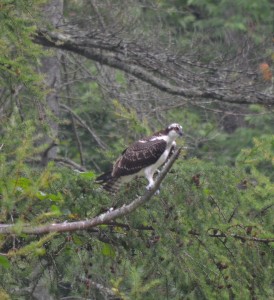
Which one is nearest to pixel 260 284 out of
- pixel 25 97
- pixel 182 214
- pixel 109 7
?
pixel 182 214

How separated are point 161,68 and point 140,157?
3267 millimetres

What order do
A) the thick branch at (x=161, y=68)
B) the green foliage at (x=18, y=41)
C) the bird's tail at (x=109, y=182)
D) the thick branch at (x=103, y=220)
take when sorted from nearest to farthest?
the thick branch at (x=103, y=220) → the green foliage at (x=18, y=41) → the bird's tail at (x=109, y=182) → the thick branch at (x=161, y=68)

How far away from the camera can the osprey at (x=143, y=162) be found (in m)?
6.15

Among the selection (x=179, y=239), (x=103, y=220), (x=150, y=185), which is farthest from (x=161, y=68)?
(x=103, y=220)

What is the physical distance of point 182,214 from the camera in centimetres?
597

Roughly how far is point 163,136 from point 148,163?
232 mm

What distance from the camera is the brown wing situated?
6.14 metres

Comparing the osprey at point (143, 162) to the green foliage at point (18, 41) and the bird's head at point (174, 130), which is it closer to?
the bird's head at point (174, 130)

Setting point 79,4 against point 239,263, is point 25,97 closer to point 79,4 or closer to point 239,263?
point 79,4

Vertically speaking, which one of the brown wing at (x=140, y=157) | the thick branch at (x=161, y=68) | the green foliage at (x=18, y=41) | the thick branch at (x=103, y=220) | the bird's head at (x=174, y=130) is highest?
the green foliage at (x=18, y=41)

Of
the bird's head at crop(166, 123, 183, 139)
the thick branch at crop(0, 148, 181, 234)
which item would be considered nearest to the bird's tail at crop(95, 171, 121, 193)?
the bird's head at crop(166, 123, 183, 139)

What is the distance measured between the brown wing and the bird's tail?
0.04 meters

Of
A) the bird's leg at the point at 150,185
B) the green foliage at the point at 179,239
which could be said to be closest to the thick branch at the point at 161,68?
the green foliage at the point at 179,239

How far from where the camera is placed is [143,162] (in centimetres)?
612
